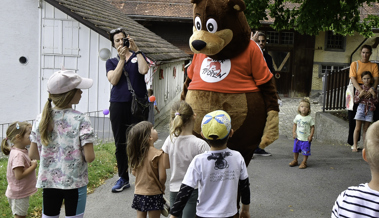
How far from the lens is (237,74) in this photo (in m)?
3.97

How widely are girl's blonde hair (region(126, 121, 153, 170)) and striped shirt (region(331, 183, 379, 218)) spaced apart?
6.05ft

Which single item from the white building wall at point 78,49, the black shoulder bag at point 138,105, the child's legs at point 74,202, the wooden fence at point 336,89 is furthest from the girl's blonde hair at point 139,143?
the white building wall at point 78,49

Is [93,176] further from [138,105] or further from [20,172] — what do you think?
[20,172]

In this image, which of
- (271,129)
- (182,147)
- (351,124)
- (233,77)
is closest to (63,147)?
(182,147)

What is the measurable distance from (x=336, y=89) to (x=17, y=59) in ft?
29.3

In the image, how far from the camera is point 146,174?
12.2 ft

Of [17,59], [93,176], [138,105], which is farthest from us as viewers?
[17,59]

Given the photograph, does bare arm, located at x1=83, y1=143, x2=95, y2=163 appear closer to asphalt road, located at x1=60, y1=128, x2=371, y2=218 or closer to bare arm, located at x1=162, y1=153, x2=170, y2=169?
bare arm, located at x1=162, y1=153, x2=170, y2=169

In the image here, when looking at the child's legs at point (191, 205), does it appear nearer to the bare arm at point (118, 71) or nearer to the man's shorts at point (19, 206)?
the man's shorts at point (19, 206)

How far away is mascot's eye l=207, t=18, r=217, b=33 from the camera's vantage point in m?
3.89

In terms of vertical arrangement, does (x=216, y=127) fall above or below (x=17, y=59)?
below

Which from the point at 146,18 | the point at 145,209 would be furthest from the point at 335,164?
the point at 146,18

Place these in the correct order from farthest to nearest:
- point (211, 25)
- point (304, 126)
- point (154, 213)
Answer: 1. point (304, 126)
2. point (211, 25)
3. point (154, 213)

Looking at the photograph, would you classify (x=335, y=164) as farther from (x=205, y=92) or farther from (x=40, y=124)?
(x=40, y=124)
